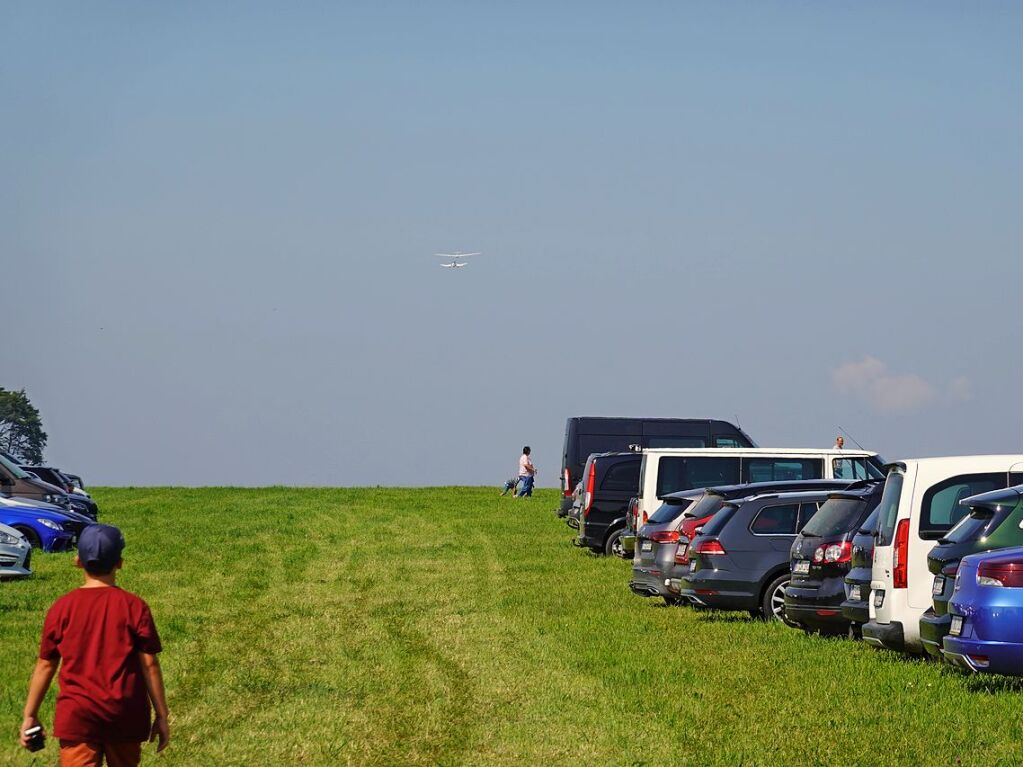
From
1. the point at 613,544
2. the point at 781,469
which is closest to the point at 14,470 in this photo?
the point at 613,544

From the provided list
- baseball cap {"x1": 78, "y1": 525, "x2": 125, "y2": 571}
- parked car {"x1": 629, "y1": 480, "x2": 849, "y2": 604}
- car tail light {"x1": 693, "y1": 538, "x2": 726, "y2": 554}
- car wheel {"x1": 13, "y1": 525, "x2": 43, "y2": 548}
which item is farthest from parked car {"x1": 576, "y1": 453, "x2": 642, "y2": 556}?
baseball cap {"x1": 78, "y1": 525, "x2": 125, "y2": 571}

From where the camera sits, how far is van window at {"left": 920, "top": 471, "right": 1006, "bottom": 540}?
14.6 m

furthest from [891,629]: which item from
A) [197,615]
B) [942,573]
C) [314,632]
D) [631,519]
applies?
[631,519]

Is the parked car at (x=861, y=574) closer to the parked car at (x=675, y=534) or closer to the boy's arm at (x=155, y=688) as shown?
the parked car at (x=675, y=534)

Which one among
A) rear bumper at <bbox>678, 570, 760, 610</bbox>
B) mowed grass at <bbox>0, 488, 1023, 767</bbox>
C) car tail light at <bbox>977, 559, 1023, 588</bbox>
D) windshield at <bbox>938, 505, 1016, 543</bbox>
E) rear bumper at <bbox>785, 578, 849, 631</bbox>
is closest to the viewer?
mowed grass at <bbox>0, 488, 1023, 767</bbox>

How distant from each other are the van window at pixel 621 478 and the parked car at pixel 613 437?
5756mm

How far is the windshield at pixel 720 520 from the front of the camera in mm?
20109

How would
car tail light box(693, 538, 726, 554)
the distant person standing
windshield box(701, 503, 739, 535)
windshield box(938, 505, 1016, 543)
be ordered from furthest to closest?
the distant person standing < windshield box(701, 503, 739, 535) < car tail light box(693, 538, 726, 554) < windshield box(938, 505, 1016, 543)

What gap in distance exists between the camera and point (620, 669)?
14859 mm

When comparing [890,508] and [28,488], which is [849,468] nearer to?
[890,508]

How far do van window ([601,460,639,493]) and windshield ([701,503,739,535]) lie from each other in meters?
10.2

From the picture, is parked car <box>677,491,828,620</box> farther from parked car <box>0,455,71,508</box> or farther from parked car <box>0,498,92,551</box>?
parked car <box>0,455,71,508</box>

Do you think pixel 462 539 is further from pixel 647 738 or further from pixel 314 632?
pixel 647 738

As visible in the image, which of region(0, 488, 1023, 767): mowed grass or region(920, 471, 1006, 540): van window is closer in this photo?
region(0, 488, 1023, 767): mowed grass
